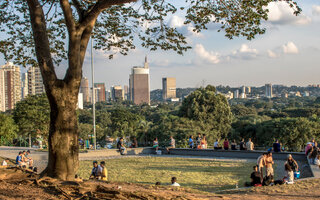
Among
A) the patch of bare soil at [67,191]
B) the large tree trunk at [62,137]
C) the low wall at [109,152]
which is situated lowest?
the low wall at [109,152]

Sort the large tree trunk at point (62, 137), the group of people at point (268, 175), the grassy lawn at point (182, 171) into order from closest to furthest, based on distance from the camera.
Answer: the large tree trunk at point (62, 137), the group of people at point (268, 175), the grassy lawn at point (182, 171)

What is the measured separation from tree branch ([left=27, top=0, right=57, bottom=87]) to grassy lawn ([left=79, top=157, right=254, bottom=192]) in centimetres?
751

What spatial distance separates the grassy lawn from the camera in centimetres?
1479

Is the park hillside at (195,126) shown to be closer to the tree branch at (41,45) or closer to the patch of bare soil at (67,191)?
the patch of bare soil at (67,191)

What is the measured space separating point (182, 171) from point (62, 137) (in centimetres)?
1072

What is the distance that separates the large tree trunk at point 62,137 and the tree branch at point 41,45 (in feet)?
1.33

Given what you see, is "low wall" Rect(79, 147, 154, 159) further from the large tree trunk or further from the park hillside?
the large tree trunk

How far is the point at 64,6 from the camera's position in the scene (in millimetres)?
8164

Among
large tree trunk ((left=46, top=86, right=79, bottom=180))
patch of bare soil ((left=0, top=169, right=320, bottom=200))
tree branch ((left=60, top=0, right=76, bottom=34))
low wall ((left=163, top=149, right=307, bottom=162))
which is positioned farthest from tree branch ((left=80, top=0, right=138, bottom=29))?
low wall ((left=163, top=149, right=307, bottom=162))

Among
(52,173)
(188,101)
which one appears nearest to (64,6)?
(52,173)

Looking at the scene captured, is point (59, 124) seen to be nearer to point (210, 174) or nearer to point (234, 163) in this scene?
point (210, 174)

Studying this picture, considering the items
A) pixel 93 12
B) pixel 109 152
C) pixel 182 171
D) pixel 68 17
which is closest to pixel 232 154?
pixel 182 171

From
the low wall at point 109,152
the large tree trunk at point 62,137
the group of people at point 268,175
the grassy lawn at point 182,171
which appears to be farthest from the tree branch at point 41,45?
the low wall at point 109,152

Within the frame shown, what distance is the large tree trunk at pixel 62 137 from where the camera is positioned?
25.9 ft
